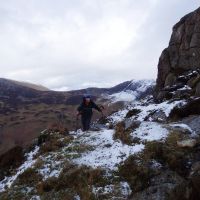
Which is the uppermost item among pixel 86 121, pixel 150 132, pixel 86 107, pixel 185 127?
pixel 86 107

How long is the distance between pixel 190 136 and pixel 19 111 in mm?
176920

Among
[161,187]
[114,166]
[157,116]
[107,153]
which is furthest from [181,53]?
[161,187]

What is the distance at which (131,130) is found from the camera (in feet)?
61.2

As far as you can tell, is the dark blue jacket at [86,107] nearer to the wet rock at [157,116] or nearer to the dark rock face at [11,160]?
the dark rock face at [11,160]

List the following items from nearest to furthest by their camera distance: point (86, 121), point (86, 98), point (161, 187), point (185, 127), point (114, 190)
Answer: point (161, 187) → point (114, 190) → point (185, 127) → point (86, 98) → point (86, 121)

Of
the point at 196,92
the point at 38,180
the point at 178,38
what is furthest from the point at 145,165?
the point at 178,38

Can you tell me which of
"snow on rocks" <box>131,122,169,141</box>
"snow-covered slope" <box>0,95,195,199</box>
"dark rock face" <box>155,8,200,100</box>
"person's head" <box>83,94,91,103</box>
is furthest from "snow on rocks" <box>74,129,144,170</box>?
"dark rock face" <box>155,8,200,100</box>

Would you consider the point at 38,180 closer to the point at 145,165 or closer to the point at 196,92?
the point at 145,165

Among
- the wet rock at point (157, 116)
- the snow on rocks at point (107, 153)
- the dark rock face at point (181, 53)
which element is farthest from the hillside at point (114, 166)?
the dark rock face at point (181, 53)

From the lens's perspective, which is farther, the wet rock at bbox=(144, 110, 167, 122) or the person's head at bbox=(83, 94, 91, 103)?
the wet rock at bbox=(144, 110, 167, 122)

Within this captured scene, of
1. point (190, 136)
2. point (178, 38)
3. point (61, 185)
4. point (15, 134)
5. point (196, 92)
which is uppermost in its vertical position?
point (178, 38)

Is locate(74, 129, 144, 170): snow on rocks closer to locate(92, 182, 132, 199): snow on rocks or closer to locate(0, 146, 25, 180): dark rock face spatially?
locate(92, 182, 132, 199): snow on rocks

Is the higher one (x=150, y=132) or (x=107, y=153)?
(x=150, y=132)

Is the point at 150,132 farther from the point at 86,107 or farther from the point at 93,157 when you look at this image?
the point at 86,107
